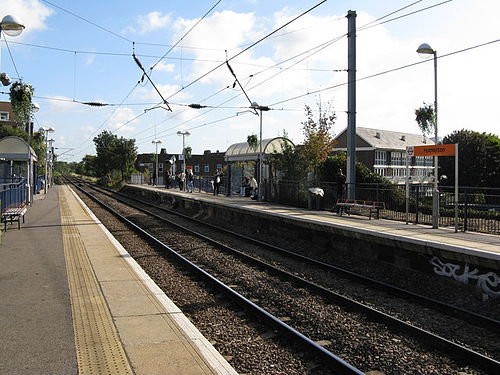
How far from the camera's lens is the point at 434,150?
13508 mm

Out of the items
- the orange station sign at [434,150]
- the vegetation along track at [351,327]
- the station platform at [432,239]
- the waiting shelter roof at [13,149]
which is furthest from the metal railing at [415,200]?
the waiting shelter roof at [13,149]

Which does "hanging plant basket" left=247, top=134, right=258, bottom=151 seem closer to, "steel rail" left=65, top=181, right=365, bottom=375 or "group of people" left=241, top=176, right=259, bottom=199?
"group of people" left=241, top=176, right=259, bottom=199

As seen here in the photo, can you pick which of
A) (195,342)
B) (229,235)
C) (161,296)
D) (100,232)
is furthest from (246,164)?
(195,342)

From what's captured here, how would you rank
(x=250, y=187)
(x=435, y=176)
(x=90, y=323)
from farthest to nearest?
1. (x=250, y=187)
2. (x=435, y=176)
3. (x=90, y=323)

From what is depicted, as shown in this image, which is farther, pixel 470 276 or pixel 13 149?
pixel 13 149

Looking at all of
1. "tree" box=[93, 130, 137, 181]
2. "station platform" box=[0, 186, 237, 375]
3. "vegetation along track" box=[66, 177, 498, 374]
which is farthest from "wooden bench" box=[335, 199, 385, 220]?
"tree" box=[93, 130, 137, 181]

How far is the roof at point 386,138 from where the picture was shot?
5603 cm

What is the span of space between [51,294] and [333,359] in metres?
4.34

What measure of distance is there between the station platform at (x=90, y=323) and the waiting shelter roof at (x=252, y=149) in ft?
55.3

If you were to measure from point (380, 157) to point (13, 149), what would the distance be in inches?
1661

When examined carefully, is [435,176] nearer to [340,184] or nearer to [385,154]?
[340,184]

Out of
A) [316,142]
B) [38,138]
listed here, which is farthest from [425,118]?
[38,138]

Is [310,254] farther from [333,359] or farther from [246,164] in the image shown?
[246,164]

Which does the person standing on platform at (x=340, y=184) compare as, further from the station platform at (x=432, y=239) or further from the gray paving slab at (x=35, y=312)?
the gray paving slab at (x=35, y=312)
